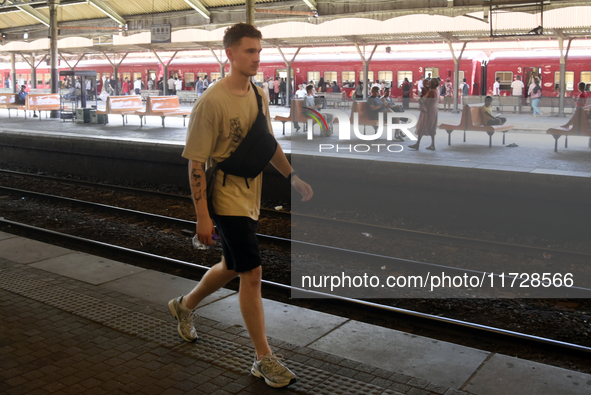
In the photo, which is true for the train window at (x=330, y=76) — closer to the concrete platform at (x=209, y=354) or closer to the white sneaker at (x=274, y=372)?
the concrete platform at (x=209, y=354)

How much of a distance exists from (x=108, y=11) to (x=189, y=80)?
1307 cm

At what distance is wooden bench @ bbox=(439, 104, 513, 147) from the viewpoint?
447 inches

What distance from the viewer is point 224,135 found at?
3074 mm

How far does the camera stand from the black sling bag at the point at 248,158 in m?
3.08

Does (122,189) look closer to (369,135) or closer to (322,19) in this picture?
(369,135)

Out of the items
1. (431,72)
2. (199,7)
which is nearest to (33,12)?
(199,7)

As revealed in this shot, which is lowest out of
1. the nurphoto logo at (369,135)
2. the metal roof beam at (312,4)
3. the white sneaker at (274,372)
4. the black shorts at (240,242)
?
the white sneaker at (274,372)

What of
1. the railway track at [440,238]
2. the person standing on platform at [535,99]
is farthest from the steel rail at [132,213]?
the person standing on platform at [535,99]

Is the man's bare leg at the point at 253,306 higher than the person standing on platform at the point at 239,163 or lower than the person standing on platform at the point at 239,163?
lower

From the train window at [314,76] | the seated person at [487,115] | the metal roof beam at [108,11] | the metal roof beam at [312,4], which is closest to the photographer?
the seated person at [487,115]

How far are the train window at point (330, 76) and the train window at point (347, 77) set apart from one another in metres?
0.40

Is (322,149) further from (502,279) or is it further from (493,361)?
(493,361)

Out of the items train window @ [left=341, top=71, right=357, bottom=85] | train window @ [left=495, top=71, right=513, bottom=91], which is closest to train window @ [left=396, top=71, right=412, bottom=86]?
train window @ [left=341, top=71, right=357, bottom=85]

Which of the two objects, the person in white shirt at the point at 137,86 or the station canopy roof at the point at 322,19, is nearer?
the station canopy roof at the point at 322,19
